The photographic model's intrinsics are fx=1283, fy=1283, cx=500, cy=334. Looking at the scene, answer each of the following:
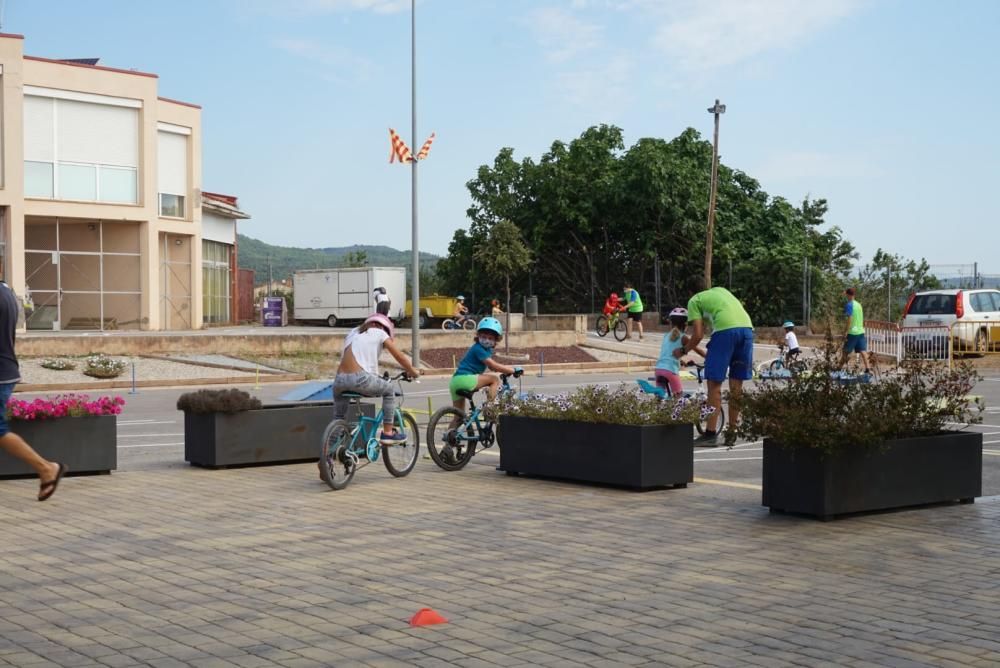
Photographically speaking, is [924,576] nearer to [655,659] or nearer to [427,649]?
[655,659]

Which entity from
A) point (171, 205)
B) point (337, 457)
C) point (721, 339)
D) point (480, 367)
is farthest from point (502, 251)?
point (337, 457)

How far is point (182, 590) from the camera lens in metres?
7.03

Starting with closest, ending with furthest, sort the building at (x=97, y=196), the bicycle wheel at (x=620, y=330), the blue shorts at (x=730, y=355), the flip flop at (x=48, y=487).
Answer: the flip flop at (x=48, y=487) → the blue shorts at (x=730, y=355) → the building at (x=97, y=196) → the bicycle wheel at (x=620, y=330)

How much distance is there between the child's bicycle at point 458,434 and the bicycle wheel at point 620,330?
104 feet

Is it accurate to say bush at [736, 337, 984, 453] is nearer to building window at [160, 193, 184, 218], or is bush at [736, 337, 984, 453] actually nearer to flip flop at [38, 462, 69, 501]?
flip flop at [38, 462, 69, 501]

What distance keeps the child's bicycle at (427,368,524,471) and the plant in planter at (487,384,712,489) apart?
681 millimetres

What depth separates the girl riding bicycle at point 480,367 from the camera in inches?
493

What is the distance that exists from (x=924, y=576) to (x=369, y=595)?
10.3 ft

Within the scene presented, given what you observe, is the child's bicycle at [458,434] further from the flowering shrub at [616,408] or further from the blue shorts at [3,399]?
the blue shorts at [3,399]

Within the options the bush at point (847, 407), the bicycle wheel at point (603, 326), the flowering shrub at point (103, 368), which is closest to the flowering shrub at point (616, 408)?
the bush at point (847, 407)

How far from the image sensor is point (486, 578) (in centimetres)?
733

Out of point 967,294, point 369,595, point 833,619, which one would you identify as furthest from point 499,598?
point 967,294

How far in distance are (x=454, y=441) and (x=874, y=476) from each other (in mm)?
4445

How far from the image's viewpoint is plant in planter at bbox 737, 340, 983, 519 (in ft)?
29.5
